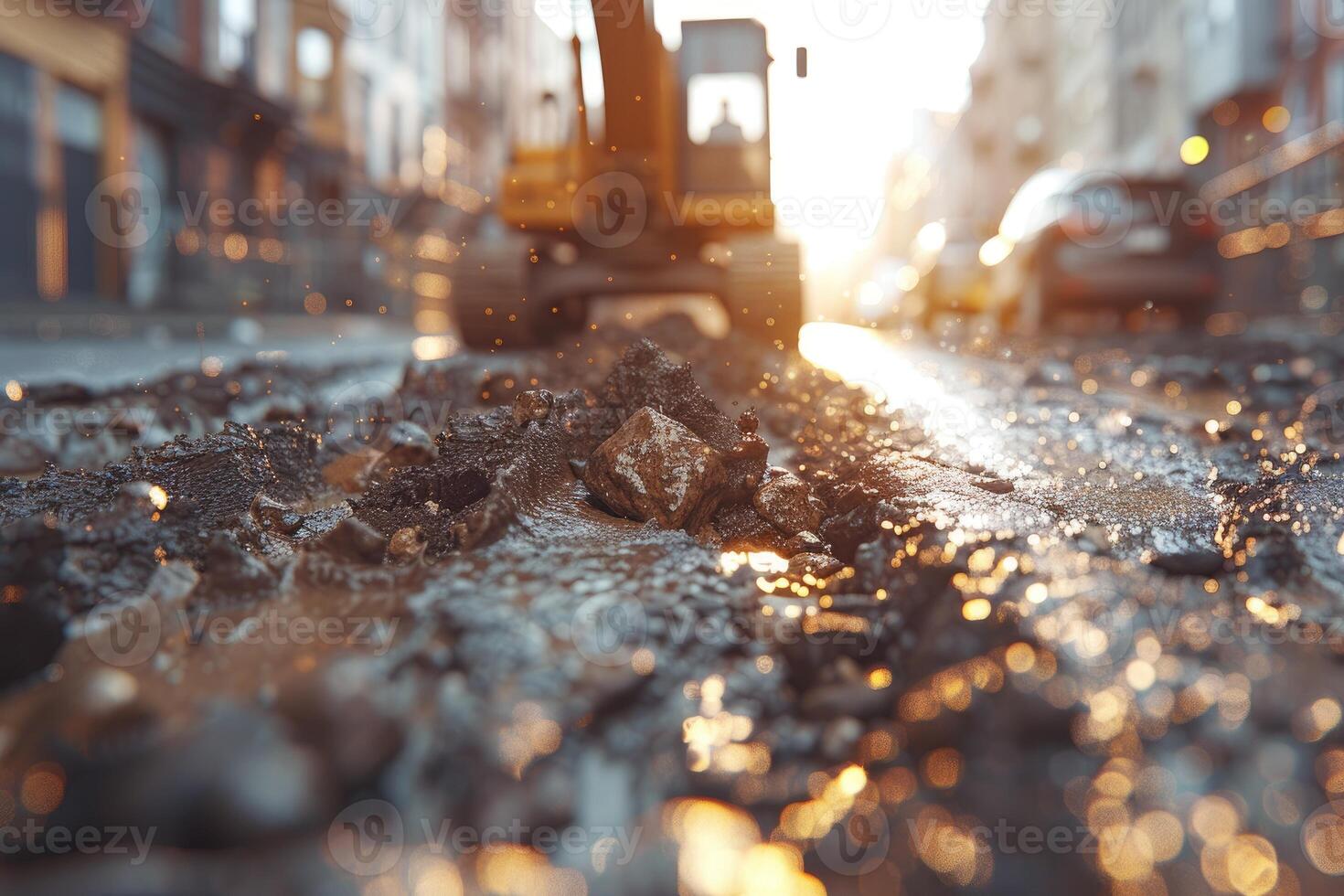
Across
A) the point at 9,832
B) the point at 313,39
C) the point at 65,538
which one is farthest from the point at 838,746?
the point at 313,39

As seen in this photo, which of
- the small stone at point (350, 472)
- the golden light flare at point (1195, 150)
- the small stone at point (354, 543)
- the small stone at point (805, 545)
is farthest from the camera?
the golden light flare at point (1195, 150)

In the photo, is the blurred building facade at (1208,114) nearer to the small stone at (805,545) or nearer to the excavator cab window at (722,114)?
the excavator cab window at (722,114)

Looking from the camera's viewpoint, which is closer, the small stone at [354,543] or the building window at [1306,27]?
the small stone at [354,543]

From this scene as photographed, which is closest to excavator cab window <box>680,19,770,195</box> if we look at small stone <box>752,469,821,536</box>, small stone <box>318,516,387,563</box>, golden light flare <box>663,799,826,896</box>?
small stone <box>752,469,821,536</box>

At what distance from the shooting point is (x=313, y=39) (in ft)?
67.9

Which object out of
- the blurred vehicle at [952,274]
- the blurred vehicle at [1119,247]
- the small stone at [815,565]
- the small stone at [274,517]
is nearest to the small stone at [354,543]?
the small stone at [274,517]

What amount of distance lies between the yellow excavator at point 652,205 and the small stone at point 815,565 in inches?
176

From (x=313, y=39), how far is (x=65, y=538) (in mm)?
22936

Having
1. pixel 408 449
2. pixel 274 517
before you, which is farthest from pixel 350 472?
pixel 274 517

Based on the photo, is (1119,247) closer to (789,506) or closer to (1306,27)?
(789,506)

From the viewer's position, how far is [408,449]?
8.81 ft

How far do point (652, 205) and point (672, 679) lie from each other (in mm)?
5859

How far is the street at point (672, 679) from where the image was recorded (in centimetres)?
108

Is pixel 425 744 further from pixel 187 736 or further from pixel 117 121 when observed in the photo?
pixel 117 121
